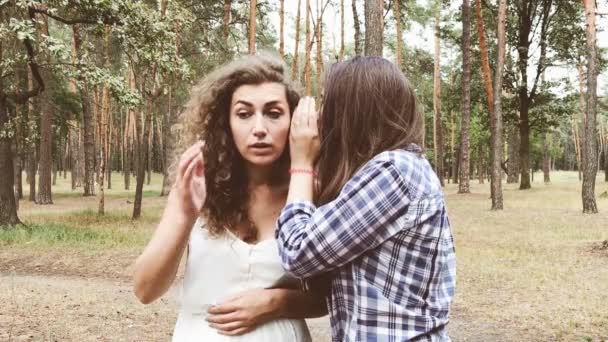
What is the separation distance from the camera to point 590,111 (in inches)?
747

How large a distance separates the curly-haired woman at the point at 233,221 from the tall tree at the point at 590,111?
753 inches

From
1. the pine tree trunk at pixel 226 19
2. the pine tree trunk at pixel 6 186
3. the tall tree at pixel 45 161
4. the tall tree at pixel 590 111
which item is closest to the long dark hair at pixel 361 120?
the pine tree trunk at pixel 6 186

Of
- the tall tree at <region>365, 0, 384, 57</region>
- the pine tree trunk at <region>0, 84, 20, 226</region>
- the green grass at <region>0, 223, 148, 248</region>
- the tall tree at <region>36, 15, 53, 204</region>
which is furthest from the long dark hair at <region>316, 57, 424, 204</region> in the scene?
the tall tree at <region>36, 15, 53, 204</region>

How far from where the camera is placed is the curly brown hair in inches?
81.1

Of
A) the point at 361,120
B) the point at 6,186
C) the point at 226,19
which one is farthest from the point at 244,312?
the point at 226,19

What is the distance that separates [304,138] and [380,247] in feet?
1.40

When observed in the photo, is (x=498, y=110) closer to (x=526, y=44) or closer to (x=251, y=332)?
(x=526, y=44)

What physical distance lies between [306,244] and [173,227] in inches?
18.5

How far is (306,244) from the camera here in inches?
66.1

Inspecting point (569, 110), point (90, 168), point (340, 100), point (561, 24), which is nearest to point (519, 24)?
point (561, 24)

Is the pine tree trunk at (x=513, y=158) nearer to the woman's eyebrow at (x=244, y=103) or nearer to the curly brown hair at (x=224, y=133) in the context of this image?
the curly brown hair at (x=224, y=133)

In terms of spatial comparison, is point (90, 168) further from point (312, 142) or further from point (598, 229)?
point (312, 142)

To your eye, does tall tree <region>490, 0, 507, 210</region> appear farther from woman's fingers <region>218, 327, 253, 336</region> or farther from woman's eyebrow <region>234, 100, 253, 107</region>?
woman's fingers <region>218, 327, 253, 336</region>

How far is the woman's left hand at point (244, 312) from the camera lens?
6.35 ft
